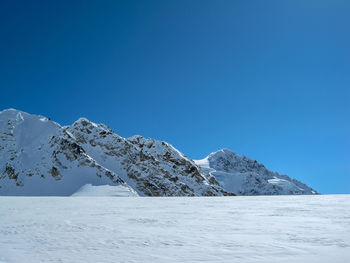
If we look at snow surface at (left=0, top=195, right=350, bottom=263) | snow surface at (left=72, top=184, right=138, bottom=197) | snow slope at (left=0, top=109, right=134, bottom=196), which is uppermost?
snow slope at (left=0, top=109, right=134, bottom=196)

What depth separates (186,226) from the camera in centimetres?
1138

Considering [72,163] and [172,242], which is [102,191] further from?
[172,242]

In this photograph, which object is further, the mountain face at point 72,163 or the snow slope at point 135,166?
the snow slope at point 135,166

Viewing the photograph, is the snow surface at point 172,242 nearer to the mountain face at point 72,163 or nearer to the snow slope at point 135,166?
the mountain face at point 72,163

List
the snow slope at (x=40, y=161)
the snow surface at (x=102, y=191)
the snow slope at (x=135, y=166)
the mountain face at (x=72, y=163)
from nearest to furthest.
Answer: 1. the snow surface at (x=102, y=191)
2. the snow slope at (x=40, y=161)
3. the mountain face at (x=72, y=163)
4. the snow slope at (x=135, y=166)

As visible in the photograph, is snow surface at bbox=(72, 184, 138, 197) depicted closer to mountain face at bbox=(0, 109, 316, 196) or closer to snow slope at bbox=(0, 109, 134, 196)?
mountain face at bbox=(0, 109, 316, 196)

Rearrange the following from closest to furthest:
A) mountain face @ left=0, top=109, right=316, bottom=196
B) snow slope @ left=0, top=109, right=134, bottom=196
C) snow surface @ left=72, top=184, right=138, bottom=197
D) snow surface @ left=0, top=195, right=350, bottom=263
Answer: snow surface @ left=0, top=195, right=350, bottom=263 < snow surface @ left=72, top=184, right=138, bottom=197 < snow slope @ left=0, top=109, right=134, bottom=196 < mountain face @ left=0, top=109, right=316, bottom=196

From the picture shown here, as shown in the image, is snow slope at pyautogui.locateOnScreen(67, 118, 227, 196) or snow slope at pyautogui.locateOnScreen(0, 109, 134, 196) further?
snow slope at pyautogui.locateOnScreen(67, 118, 227, 196)

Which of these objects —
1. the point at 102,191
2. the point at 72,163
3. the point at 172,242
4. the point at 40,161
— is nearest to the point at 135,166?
the point at 72,163

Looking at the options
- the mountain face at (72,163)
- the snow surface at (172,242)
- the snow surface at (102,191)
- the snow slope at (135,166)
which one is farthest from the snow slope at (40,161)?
the snow surface at (172,242)

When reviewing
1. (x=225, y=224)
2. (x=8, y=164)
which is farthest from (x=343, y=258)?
(x=8, y=164)

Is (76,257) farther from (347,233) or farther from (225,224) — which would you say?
(347,233)

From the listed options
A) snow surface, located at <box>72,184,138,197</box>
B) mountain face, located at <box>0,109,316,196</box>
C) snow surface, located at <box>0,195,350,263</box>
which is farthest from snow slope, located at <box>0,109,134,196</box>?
snow surface, located at <box>0,195,350,263</box>

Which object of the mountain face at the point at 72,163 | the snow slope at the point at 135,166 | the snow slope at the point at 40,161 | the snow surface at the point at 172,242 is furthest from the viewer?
the snow slope at the point at 135,166
